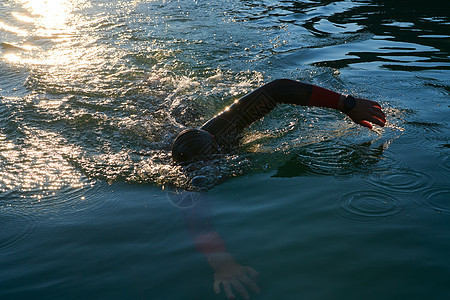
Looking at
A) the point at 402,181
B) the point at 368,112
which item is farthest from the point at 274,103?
the point at 402,181

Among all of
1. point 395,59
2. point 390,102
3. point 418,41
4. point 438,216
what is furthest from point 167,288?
point 418,41

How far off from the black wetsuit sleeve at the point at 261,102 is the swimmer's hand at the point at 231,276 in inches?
61.9

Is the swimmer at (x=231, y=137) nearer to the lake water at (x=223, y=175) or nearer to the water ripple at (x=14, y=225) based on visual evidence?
the lake water at (x=223, y=175)

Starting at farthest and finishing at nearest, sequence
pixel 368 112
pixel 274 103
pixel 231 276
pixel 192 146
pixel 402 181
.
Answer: pixel 274 103, pixel 368 112, pixel 192 146, pixel 402 181, pixel 231 276

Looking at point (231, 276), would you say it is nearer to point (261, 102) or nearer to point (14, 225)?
point (14, 225)

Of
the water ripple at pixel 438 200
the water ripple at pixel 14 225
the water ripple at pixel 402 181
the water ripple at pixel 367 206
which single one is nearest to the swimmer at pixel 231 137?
the water ripple at pixel 402 181

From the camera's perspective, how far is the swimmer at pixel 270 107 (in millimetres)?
3480

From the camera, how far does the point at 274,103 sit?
148 inches

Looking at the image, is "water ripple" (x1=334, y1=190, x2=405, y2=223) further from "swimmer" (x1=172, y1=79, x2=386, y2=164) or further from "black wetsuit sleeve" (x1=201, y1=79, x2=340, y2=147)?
"black wetsuit sleeve" (x1=201, y1=79, x2=340, y2=147)

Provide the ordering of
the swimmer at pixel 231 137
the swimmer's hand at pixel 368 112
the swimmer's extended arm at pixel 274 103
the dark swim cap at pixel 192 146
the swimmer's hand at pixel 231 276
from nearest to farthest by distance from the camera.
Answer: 1. the swimmer's hand at pixel 231 276
2. the swimmer at pixel 231 137
3. the dark swim cap at pixel 192 146
4. the swimmer's hand at pixel 368 112
5. the swimmer's extended arm at pixel 274 103

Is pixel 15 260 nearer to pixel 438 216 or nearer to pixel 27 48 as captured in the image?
pixel 438 216

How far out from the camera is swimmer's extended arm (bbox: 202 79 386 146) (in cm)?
359

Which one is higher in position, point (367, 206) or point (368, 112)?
point (368, 112)

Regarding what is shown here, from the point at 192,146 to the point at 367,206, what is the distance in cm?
138
